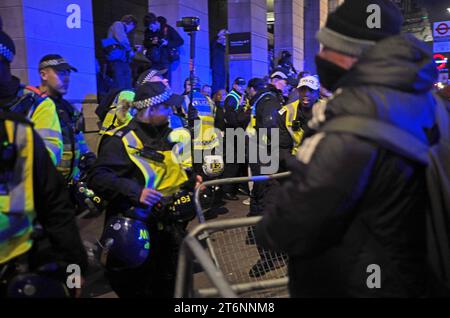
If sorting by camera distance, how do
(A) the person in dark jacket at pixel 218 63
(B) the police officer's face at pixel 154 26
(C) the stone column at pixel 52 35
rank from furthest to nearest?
(A) the person in dark jacket at pixel 218 63, (B) the police officer's face at pixel 154 26, (C) the stone column at pixel 52 35

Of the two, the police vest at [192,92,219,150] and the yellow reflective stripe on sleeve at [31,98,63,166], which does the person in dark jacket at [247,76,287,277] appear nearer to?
the police vest at [192,92,219,150]

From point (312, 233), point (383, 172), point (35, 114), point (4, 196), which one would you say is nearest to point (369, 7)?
point (383, 172)

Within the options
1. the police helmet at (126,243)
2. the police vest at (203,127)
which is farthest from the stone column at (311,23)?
the police helmet at (126,243)

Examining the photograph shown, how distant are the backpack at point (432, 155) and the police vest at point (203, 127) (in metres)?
5.36

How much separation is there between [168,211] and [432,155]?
7.06 feet

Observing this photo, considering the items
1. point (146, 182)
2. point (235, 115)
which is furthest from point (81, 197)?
point (235, 115)

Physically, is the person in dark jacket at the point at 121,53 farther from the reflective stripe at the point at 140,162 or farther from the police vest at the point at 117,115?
the reflective stripe at the point at 140,162

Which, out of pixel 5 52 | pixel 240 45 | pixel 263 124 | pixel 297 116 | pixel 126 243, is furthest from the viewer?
pixel 240 45

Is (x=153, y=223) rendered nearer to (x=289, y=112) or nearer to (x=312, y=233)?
(x=312, y=233)

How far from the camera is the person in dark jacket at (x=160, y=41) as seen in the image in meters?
9.60

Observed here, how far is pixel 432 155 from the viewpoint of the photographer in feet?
5.24

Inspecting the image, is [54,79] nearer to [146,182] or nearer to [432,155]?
[146,182]

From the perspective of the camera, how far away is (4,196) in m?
1.98
